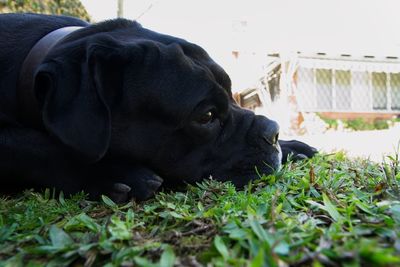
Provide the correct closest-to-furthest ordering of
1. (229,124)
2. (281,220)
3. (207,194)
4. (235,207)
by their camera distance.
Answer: (281,220) → (235,207) → (207,194) → (229,124)

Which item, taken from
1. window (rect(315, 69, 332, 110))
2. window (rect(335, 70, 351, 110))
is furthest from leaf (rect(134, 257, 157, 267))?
window (rect(335, 70, 351, 110))

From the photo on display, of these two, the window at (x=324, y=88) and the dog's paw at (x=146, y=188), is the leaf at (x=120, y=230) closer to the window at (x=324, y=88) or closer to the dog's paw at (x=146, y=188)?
the dog's paw at (x=146, y=188)

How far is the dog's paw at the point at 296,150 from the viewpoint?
2.79m

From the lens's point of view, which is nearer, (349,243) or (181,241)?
(349,243)

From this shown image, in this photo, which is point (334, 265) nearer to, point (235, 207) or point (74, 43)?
point (235, 207)

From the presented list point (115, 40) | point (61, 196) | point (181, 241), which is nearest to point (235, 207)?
point (181, 241)

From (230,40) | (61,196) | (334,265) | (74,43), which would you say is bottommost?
(230,40)

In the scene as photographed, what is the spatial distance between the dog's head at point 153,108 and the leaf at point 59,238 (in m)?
0.72

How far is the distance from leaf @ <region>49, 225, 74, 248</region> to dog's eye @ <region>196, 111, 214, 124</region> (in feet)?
3.59

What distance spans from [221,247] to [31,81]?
1.57m

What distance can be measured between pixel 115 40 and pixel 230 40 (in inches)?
552

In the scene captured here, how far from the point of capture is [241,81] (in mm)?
16344

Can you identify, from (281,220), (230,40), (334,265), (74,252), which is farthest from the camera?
(230,40)

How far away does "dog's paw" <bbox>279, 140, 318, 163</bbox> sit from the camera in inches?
110
